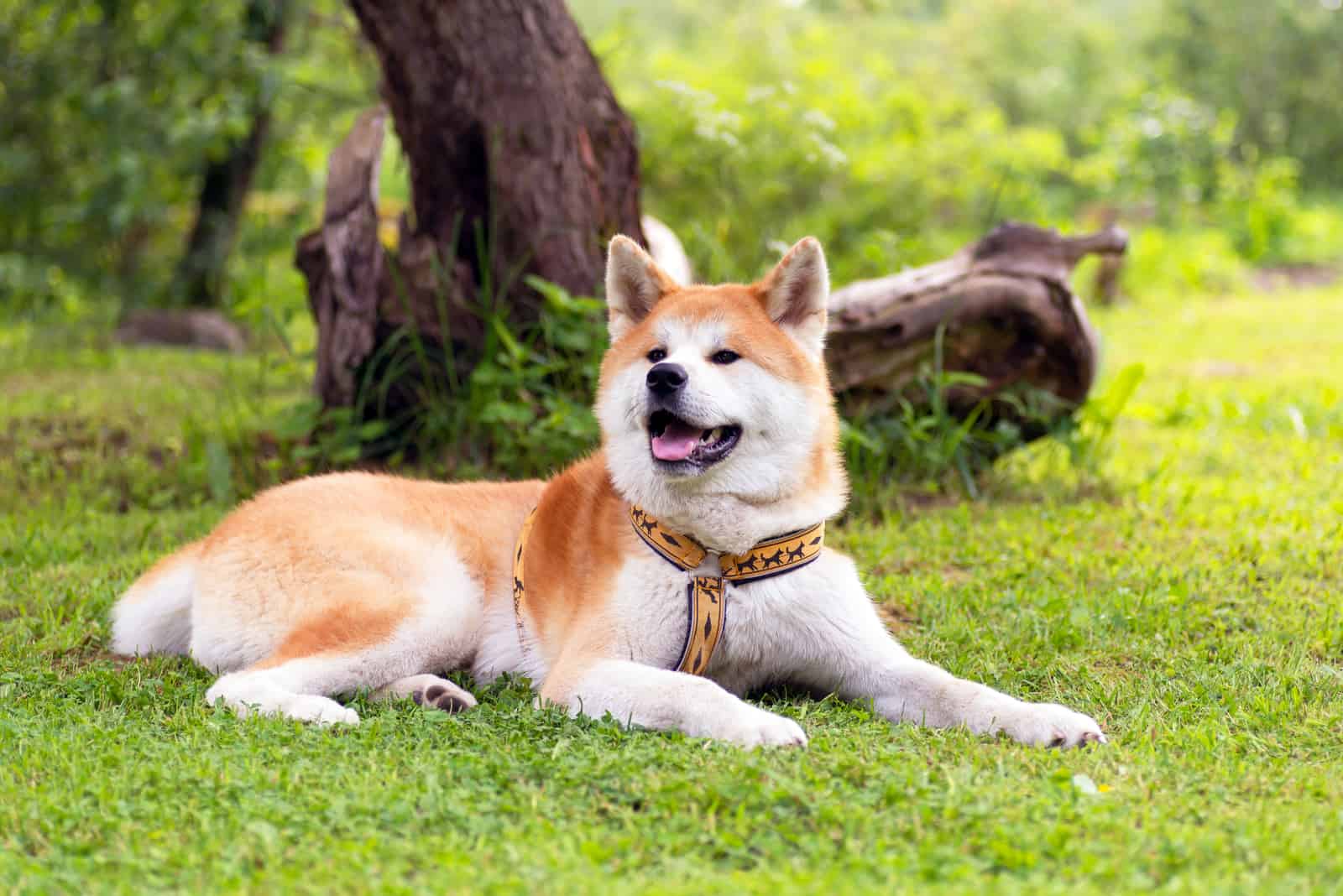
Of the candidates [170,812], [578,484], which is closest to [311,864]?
[170,812]

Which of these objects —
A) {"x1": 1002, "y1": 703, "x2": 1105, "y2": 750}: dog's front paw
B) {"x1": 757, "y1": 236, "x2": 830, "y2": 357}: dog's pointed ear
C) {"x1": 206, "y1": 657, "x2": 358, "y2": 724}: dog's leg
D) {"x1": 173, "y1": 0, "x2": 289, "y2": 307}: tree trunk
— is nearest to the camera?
{"x1": 1002, "y1": 703, "x2": 1105, "y2": 750}: dog's front paw

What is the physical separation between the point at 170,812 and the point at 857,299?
4411mm

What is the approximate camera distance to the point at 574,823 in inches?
113

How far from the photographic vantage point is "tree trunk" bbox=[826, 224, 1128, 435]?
6.42 m

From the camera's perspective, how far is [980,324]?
6.58 m

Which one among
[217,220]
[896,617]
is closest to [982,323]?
[896,617]

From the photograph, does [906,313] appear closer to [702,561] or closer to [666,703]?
[702,561]

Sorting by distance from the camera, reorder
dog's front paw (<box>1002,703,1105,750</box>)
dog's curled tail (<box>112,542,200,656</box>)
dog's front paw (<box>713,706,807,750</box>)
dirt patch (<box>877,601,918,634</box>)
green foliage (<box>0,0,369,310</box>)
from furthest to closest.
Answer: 1. green foliage (<box>0,0,369,310</box>)
2. dirt patch (<box>877,601,918,634</box>)
3. dog's curled tail (<box>112,542,200,656</box>)
4. dog's front paw (<box>1002,703,1105,750</box>)
5. dog's front paw (<box>713,706,807,750</box>)

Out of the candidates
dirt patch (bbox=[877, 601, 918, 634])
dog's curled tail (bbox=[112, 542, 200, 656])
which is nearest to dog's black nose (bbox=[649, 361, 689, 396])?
dirt patch (bbox=[877, 601, 918, 634])

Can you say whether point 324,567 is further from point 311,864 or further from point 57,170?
point 57,170

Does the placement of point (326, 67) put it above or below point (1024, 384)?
above

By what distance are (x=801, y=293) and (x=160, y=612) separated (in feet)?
8.08

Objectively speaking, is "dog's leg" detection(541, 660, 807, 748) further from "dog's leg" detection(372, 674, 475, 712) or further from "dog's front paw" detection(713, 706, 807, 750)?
"dog's leg" detection(372, 674, 475, 712)

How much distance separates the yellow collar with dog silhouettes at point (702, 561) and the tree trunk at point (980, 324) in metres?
2.63
